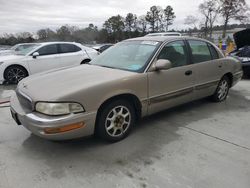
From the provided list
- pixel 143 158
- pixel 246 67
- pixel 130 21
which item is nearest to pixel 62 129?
pixel 143 158

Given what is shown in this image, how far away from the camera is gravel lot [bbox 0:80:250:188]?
2.47 m

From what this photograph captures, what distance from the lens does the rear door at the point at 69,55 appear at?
8.40 metres

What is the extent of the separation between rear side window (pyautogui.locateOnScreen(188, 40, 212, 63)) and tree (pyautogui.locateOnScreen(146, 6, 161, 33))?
48.7m

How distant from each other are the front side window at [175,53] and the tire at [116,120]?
3.43 feet

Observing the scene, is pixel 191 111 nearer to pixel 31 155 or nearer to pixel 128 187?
pixel 128 187

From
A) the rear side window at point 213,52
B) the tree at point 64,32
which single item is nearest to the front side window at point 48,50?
the rear side window at point 213,52

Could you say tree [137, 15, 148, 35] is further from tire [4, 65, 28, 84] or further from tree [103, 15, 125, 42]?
tire [4, 65, 28, 84]

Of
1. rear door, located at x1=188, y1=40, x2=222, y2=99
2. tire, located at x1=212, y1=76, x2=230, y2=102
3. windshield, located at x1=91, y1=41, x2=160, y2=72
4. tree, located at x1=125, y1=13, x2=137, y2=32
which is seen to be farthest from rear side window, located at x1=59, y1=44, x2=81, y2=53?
tree, located at x1=125, y1=13, x2=137, y2=32

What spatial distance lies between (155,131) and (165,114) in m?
0.79

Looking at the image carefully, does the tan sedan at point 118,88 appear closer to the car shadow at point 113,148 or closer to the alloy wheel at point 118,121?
the alloy wheel at point 118,121

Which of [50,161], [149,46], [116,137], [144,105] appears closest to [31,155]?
[50,161]

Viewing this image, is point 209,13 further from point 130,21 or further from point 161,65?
point 161,65

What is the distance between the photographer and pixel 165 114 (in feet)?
14.3

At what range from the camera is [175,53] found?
399cm
